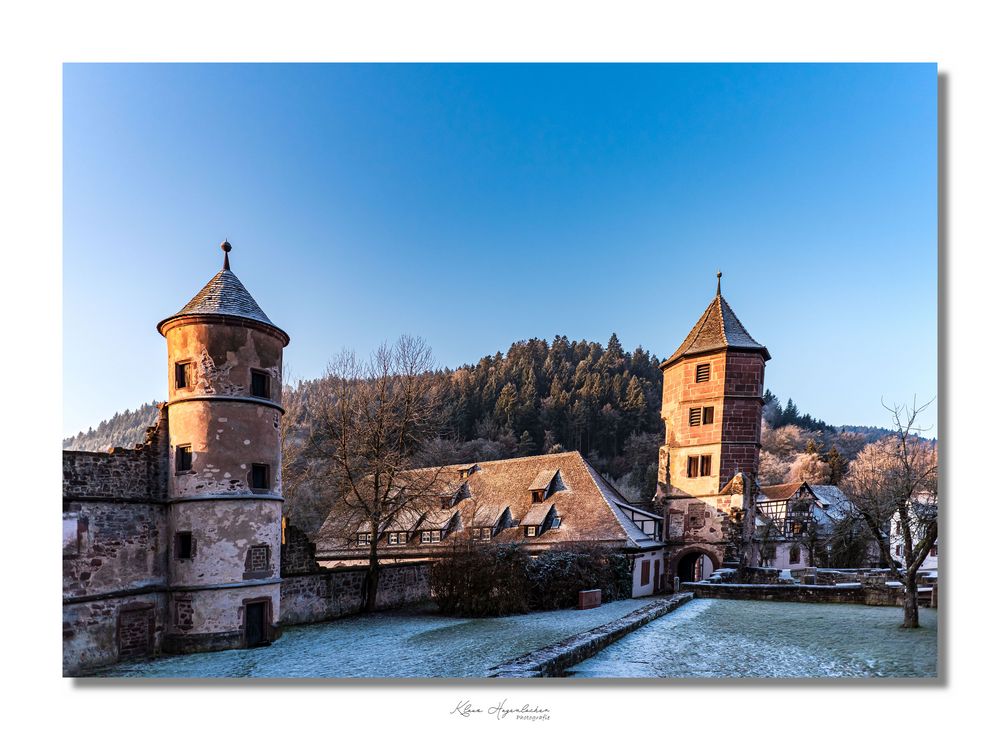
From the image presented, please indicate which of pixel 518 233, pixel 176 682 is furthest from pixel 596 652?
pixel 518 233

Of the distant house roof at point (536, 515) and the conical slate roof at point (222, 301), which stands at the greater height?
the conical slate roof at point (222, 301)

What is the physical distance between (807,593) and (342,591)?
332 inches

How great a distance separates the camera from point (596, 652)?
7.19m

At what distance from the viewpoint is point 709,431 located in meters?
14.6

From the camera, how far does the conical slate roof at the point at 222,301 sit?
8266 millimetres

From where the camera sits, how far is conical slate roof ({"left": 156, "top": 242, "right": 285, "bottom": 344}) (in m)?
8.27

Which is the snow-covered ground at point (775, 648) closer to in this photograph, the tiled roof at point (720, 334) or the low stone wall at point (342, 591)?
the low stone wall at point (342, 591)

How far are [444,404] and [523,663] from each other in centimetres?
556

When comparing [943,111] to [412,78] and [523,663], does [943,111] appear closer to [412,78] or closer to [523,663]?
[412,78]

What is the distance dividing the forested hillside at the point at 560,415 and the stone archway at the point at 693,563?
1.78 meters

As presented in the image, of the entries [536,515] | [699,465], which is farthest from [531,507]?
[699,465]

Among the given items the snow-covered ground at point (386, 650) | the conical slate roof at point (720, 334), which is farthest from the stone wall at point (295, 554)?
the conical slate roof at point (720, 334)

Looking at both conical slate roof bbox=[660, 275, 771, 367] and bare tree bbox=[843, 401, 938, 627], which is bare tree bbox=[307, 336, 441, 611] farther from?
bare tree bbox=[843, 401, 938, 627]
